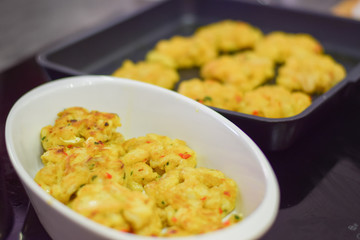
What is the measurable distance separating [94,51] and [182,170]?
45.4 inches

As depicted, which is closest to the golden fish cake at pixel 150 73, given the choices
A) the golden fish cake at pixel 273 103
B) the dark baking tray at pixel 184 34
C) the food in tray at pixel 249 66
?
the food in tray at pixel 249 66

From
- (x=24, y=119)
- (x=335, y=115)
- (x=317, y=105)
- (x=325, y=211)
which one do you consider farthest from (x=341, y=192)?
(x=24, y=119)

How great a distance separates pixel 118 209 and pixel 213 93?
0.89 metres

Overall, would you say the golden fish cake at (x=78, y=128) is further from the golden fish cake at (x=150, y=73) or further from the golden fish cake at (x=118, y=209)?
the golden fish cake at (x=150, y=73)

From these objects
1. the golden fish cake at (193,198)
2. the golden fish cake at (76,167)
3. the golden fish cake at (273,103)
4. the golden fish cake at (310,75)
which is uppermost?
the golden fish cake at (76,167)

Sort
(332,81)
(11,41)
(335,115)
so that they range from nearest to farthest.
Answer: (335,115), (332,81), (11,41)

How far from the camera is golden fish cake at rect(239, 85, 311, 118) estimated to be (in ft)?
4.79

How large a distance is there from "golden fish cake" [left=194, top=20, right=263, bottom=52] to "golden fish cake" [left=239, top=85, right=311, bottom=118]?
0.59m

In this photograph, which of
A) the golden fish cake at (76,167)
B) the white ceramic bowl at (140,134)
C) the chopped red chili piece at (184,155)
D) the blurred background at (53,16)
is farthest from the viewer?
the blurred background at (53,16)

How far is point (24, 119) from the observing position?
1103mm

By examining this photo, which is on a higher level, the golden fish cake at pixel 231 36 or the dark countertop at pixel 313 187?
the golden fish cake at pixel 231 36

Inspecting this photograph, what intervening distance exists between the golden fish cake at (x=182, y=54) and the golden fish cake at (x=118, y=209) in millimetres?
1181

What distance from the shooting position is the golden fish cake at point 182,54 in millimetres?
1939

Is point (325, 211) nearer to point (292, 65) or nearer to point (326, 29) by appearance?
point (292, 65)
